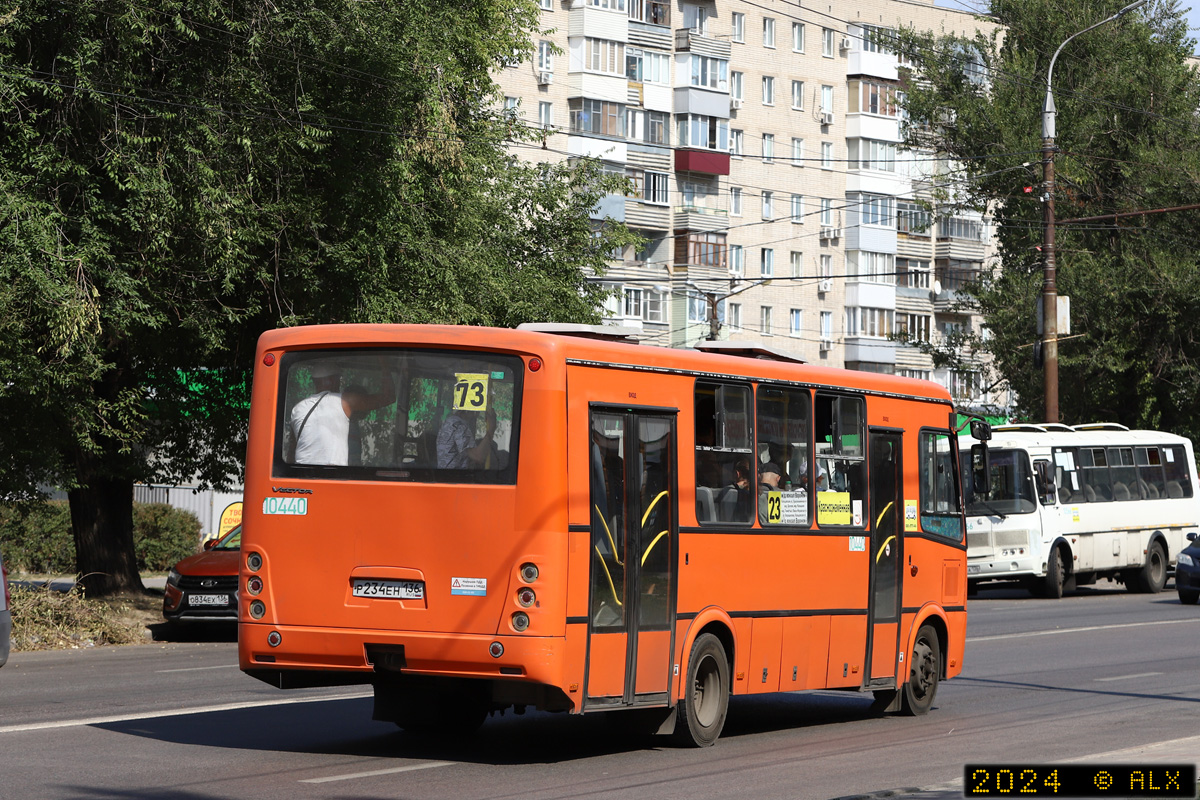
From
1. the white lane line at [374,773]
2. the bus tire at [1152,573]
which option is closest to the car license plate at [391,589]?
the white lane line at [374,773]

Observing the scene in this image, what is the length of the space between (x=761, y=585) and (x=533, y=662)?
2.65 metres

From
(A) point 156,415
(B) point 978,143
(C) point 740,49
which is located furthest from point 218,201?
(C) point 740,49

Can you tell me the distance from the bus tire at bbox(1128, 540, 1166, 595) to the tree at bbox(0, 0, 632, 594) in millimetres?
17251

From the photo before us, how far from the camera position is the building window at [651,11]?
7344 centimetres

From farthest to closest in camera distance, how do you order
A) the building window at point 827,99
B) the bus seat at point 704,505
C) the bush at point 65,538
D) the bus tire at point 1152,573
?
the building window at point 827,99 → the bus tire at point 1152,573 → the bush at point 65,538 → the bus seat at point 704,505

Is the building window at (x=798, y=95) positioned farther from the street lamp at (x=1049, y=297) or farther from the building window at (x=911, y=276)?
the street lamp at (x=1049, y=297)

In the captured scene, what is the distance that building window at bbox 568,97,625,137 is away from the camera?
70375 mm

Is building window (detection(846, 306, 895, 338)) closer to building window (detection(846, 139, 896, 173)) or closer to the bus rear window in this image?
building window (detection(846, 139, 896, 173))

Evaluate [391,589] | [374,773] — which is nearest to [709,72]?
[391,589]

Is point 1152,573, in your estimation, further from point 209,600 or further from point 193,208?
point 193,208

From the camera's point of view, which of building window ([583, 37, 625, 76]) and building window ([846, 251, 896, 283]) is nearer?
building window ([583, 37, 625, 76])

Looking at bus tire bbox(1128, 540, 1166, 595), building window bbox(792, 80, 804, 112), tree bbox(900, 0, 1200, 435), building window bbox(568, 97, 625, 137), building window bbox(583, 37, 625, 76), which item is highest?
building window bbox(792, 80, 804, 112)

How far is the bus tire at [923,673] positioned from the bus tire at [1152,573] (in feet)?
73.0

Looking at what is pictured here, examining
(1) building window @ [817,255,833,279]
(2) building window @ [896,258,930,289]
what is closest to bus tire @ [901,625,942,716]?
(1) building window @ [817,255,833,279]
